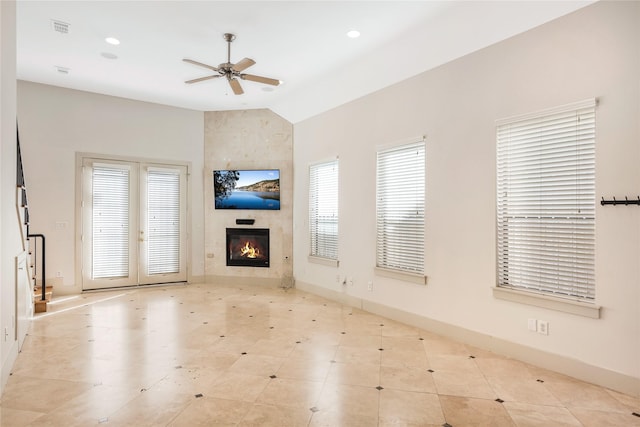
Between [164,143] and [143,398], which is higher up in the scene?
[164,143]

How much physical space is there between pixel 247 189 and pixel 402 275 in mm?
4285

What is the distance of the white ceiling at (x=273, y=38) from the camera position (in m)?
4.20

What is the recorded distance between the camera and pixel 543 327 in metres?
3.77

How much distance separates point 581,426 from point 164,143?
27.1 ft

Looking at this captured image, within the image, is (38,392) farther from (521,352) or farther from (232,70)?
(521,352)

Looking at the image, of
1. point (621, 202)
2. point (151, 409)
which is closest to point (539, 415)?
point (621, 202)

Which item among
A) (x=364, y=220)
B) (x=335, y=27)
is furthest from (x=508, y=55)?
(x=364, y=220)

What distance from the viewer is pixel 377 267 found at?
19.1 ft

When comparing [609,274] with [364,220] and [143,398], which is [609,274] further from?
[143,398]

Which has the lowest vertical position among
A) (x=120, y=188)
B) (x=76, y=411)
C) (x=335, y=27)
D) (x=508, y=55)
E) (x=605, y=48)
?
(x=76, y=411)

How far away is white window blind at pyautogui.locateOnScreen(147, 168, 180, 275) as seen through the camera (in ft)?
26.3

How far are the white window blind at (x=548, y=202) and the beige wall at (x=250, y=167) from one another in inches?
189

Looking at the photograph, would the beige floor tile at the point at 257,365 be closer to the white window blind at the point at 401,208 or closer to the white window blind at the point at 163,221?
the white window blind at the point at 401,208

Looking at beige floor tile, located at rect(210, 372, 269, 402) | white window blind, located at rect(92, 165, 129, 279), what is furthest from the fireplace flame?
beige floor tile, located at rect(210, 372, 269, 402)
